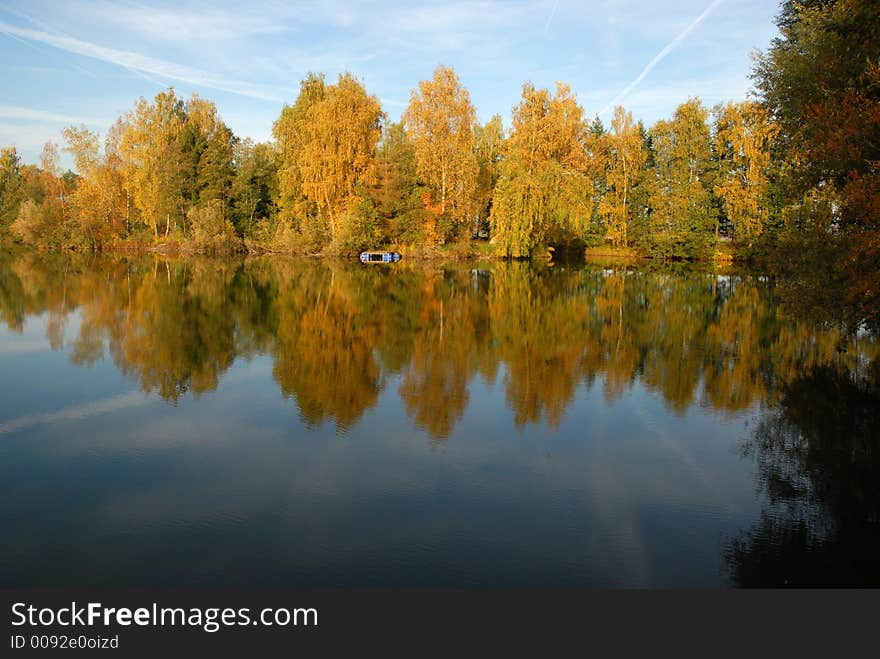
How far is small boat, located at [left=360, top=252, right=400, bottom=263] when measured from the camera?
58.6 meters

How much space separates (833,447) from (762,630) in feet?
20.9

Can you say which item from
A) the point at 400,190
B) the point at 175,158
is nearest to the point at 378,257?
the point at 400,190

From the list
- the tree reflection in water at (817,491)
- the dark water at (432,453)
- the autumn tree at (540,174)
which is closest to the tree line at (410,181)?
the autumn tree at (540,174)

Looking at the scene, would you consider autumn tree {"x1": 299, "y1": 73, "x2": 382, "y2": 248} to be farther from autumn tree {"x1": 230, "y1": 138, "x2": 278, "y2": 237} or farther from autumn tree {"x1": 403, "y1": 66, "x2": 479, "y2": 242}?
autumn tree {"x1": 230, "y1": 138, "x2": 278, "y2": 237}

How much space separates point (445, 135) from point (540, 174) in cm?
878

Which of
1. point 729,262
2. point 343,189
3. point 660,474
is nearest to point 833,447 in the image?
point 660,474

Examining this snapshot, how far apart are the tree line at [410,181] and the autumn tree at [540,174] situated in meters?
0.11

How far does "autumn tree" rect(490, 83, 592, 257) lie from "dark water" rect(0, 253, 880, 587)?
33.3 metres

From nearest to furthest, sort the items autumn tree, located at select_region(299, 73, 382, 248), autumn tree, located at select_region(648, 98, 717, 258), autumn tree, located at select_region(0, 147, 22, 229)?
autumn tree, located at select_region(299, 73, 382, 248) → autumn tree, located at select_region(648, 98, 717, 258) → autumn tree, located at select_region(0, 147, 22, 229)

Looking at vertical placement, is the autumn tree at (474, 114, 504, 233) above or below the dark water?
above

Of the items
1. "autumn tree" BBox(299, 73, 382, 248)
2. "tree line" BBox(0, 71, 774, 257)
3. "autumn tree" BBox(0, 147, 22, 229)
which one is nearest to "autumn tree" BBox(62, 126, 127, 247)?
"tree line" BBox(0, 71, 774, 257)

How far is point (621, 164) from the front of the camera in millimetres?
64000

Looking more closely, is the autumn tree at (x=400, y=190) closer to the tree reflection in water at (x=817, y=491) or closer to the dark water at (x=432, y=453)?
the dark water at (x=432, y=453)

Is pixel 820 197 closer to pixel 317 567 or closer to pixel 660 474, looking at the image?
pixel 660 474
